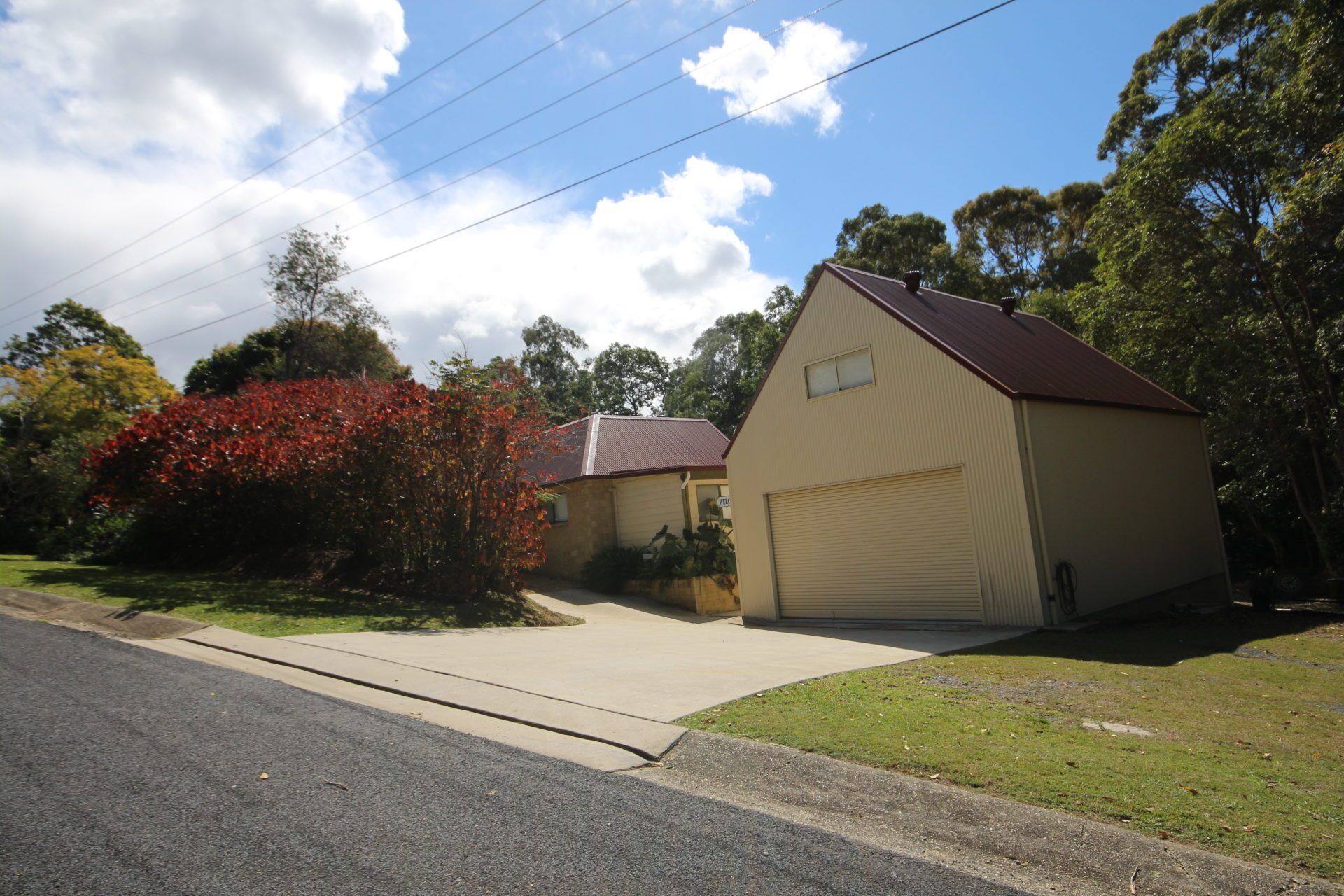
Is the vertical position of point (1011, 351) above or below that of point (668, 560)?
above

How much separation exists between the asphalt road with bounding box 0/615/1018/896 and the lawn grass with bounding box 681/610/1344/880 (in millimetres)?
1448

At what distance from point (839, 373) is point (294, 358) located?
2645 centimetres

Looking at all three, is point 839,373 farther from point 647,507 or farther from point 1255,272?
point 1255,272

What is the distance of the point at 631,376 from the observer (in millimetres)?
55375

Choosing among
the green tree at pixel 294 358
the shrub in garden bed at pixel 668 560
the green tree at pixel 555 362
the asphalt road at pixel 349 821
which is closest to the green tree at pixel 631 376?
the green tree at pixel 555 362

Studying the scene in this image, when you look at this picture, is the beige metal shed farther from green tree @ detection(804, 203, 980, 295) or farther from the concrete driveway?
green tree @ detection(804, 203, 980, 295)

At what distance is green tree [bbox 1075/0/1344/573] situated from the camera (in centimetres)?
1598

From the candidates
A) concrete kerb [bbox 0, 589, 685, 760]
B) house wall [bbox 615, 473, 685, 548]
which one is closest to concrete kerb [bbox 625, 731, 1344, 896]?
concrete kerb [bbox 0, 589, 685, 760]

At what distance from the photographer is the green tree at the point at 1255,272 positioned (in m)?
16.0

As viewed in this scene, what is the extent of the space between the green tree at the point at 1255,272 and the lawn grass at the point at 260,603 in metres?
15.3

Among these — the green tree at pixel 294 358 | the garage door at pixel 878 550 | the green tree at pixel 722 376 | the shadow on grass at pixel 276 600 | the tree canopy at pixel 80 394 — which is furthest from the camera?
the green tree at pixel 722 376

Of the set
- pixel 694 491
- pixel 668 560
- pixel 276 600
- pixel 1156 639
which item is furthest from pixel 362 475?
pixel 1156 639

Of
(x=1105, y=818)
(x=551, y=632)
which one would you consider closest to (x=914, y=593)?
(x=551, y=632)

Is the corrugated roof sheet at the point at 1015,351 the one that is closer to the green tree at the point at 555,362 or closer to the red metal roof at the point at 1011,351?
the red metal roof at the point at 1011,351
